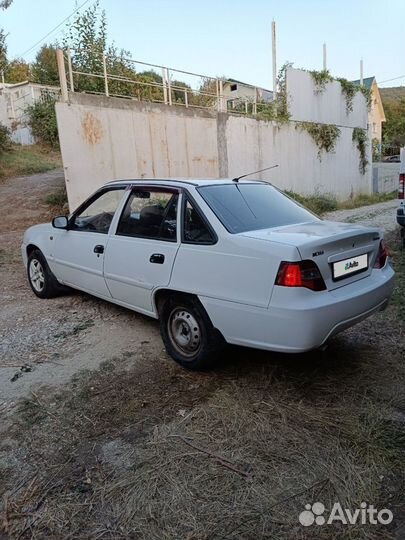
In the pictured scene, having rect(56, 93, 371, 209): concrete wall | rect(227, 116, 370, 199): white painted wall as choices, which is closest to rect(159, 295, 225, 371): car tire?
rect(56, 93, 371, 209): concrete wall

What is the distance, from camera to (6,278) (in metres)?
6.64

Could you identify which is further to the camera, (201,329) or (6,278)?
(6,278)

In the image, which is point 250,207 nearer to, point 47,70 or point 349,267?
point 349,267

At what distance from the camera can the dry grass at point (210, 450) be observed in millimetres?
2055

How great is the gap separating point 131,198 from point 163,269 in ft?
3.20

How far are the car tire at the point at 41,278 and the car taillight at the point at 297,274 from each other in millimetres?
3417

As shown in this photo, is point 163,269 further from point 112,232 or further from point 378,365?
point 378,365

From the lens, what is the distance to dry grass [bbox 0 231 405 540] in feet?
6.74

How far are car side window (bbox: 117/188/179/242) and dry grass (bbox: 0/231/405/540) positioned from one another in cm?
118

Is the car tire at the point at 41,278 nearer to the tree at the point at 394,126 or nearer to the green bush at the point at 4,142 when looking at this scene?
the green bush at the point at 4,142

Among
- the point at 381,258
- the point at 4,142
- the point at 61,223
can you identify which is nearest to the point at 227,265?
the point at 381,258

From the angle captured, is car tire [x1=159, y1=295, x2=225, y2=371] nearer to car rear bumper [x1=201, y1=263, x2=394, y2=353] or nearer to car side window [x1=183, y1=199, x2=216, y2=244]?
car rear bumper [x1=201, y1=263, x2=394, y2=353]

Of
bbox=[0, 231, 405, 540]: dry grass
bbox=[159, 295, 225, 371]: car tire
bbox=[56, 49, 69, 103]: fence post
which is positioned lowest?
bbox=[0, 231, 405, 540]: dry grass

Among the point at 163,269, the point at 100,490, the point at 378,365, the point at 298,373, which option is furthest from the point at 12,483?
the point at 378,365
